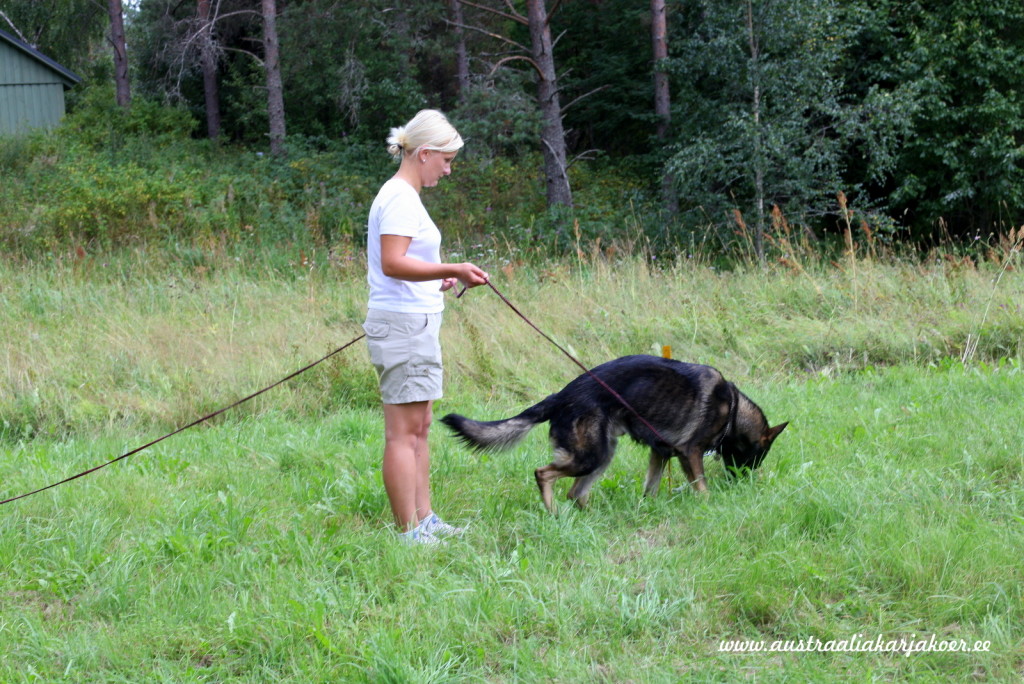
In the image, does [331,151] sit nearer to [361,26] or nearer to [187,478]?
[361,26]

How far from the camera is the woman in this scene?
3684 mm

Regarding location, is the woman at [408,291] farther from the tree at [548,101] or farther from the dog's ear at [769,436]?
the tree at [548,101]

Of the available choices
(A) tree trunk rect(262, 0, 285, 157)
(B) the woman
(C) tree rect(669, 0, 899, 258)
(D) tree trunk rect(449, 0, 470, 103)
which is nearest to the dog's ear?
(B) the woman

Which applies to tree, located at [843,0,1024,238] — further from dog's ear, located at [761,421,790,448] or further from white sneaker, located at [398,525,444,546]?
white sneaker, located at [398,525,444,546]

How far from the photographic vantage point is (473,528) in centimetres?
414

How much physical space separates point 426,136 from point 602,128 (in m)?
23.5

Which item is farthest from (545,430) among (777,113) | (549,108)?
(777,113)

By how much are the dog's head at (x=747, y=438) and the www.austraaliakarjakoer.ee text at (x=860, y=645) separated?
1.63 m

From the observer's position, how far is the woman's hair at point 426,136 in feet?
12.4

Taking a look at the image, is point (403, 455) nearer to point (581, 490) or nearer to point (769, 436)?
point (581, 490)

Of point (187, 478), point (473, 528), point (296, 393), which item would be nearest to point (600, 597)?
point (473, 528)

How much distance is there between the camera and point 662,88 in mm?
22641

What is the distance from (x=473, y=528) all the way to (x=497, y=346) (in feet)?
11.4

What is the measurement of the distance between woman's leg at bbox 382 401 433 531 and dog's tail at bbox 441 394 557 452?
15 cm
